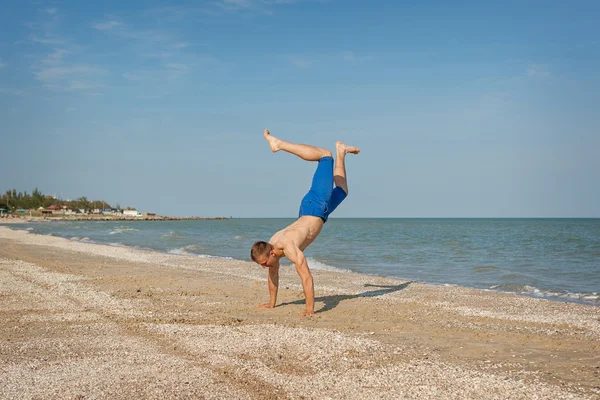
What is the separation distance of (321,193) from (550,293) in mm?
7481

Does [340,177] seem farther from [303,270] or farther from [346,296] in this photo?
[346,296]

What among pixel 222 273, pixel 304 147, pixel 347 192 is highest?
pixel 304 147

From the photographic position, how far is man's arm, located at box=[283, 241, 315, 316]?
8.42 meters

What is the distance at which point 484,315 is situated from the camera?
9117 mm

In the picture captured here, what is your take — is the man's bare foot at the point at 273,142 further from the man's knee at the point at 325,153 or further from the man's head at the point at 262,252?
the man's head at the point at 262,252

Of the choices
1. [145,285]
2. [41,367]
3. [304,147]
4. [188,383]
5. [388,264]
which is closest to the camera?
[188,383]

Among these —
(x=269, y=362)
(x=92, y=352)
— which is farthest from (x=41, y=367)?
(x=269, y=362)

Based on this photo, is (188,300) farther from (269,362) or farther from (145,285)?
(269,362)

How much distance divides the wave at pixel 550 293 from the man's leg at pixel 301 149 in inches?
282

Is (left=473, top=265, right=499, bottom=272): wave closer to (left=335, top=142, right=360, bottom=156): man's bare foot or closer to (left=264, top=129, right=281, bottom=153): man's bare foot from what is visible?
(left=335, top=142, right=360, bottom=156): man's bare foot

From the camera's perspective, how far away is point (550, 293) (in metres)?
12.9

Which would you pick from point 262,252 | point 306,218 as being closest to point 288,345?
point 262,252

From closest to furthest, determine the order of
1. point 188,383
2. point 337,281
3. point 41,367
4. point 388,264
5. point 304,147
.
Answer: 1. point 188,383
2. point 41,367
3. point 304,147
4. point 337,281
5. point 388,264

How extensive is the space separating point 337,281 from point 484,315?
5842 mm
